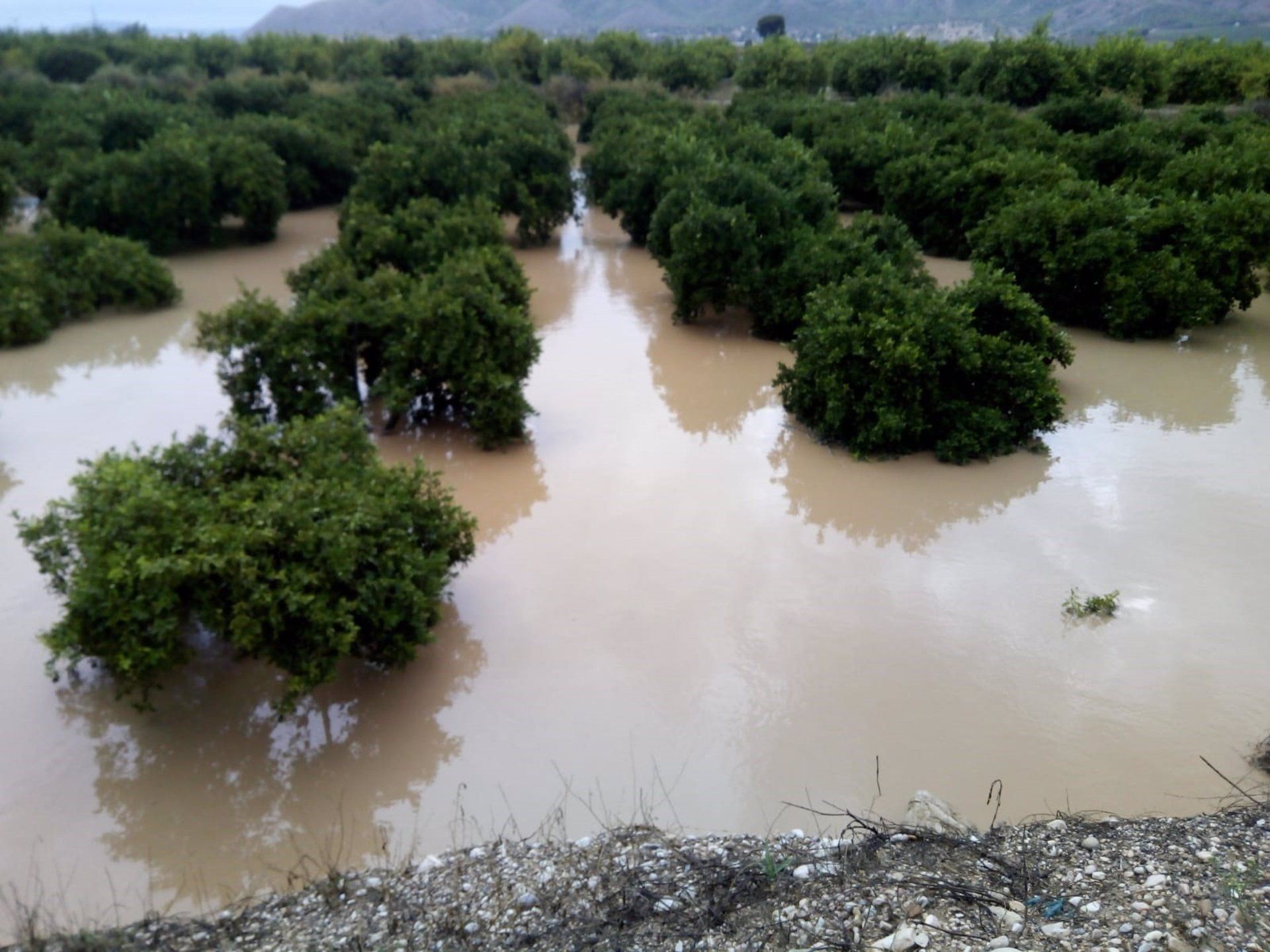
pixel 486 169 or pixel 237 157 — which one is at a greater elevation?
pixel 237 157

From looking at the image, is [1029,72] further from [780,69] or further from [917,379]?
[917,379]

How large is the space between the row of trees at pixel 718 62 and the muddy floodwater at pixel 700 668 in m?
24.0

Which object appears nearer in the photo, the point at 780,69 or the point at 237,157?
the point at 237,157

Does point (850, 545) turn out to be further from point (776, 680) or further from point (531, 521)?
point (531, 521)

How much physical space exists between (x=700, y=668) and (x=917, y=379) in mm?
4949

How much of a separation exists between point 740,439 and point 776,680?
4.93 metres

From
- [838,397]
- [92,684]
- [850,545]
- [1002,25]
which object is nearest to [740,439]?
[838,397]

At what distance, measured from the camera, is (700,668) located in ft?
26.0

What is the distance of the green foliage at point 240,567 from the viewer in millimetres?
6605

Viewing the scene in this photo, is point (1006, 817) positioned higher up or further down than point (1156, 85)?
further down

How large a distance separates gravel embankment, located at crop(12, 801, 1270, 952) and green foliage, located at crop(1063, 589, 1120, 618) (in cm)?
258

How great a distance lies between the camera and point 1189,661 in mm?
7930

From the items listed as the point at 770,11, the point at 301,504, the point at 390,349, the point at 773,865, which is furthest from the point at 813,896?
the point at 770,11

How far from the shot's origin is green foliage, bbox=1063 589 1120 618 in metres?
8.48
